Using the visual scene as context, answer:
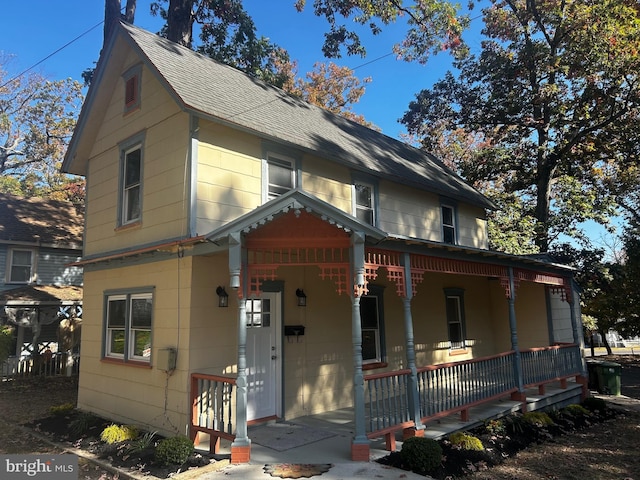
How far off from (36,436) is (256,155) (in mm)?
6425

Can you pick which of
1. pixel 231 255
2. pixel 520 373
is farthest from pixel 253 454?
pixel 520 373

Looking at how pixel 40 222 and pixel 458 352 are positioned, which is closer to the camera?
pixel 458 352

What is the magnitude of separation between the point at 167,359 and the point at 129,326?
200cm

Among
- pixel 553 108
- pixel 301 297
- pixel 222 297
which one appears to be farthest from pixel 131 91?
pixel 553 108

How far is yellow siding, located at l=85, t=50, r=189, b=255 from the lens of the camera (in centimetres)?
812

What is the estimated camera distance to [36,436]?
26.5 ft

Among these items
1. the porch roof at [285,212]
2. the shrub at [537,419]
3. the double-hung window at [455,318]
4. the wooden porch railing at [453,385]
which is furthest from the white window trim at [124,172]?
the shrub at [537,419]

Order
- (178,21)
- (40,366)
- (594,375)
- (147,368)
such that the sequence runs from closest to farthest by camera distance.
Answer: (147,368), (594,375), (40,366), (178,21)

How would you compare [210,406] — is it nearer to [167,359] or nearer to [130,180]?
[167,359]

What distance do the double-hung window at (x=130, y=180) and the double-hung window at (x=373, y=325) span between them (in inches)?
208

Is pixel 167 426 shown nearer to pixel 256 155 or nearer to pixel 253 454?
pixel 253 454

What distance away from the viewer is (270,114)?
33.0 ft

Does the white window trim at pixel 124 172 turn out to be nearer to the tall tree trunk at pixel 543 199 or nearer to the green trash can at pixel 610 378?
the green trash can at pixel 610 378

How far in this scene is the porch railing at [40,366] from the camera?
49.9 feet
